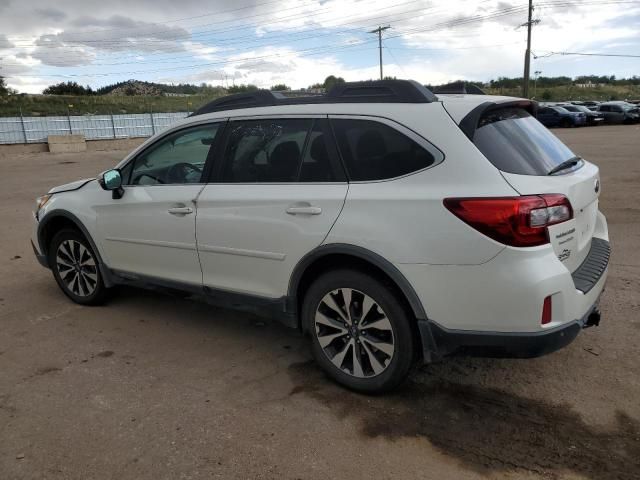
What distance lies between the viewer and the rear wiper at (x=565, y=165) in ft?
9.83

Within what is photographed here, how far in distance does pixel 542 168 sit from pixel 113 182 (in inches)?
128

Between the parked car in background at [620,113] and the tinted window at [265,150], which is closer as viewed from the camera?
the tinted window at [265,150]

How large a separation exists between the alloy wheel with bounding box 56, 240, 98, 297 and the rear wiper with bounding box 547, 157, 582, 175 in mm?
3834

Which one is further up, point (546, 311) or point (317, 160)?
point (317, 160)

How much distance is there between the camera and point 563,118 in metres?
34.2

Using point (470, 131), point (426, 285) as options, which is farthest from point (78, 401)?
point (470, 131)

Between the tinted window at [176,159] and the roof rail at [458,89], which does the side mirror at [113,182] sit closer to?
the tinted window at [176,159]

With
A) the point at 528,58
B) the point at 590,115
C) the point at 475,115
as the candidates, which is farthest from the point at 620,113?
the point at 475,115

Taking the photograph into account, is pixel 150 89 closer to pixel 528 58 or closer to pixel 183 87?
pixel 183 87

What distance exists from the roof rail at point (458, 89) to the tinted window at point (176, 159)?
167 centimetres

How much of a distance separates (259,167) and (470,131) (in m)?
1.43

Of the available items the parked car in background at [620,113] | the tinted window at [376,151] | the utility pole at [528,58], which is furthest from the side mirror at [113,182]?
the utility pole at [528,58]

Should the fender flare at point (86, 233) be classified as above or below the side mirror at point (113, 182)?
below

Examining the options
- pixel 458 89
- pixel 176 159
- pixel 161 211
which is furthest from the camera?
pixel 176 159
